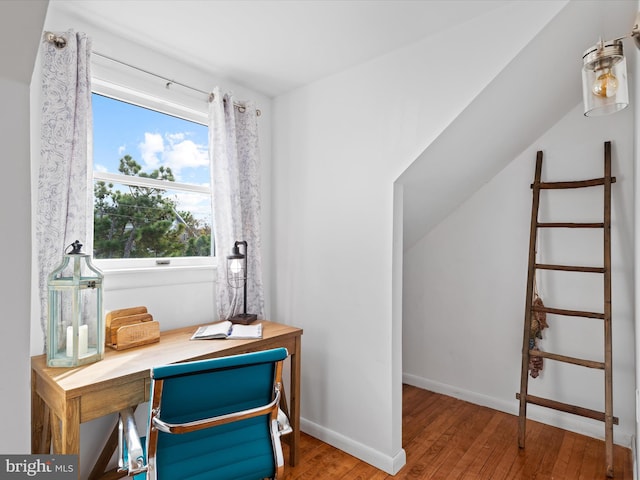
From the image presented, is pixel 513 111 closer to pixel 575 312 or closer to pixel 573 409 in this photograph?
pixel 575 312

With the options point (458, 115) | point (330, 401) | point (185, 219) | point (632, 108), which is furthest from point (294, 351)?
point (632, 108)

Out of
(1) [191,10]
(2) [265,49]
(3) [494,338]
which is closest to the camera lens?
(1) [191,10]

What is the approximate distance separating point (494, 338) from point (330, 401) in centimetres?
141

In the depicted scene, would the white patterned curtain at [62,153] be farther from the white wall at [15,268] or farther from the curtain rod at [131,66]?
the white wall at [15,268]

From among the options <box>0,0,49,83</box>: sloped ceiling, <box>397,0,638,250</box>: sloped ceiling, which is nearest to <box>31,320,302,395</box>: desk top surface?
<box>0,0,49,83</box>: sloped ceiling

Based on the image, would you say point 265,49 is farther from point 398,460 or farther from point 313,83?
point 398,460

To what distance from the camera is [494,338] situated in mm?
2807

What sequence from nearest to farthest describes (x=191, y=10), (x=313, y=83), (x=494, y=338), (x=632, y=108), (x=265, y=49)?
(x=191, y=10) → (x=265, y=49) → (x=632, y=108) → (x=313, y=83) → (x=494, y=338)

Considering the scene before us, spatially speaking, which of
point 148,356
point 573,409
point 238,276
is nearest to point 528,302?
point 573,409

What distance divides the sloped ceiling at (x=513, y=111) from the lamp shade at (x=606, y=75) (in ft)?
2.17

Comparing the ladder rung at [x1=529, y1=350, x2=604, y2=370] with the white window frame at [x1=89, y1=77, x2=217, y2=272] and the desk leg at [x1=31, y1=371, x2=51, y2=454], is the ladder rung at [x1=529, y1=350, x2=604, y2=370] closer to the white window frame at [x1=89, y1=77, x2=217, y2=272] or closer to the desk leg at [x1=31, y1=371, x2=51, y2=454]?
the white window frame at [x1=89, y1=77, x2=217, y2=272]

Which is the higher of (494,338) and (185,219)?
(185,219)

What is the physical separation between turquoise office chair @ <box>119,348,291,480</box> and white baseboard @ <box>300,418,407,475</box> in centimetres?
92

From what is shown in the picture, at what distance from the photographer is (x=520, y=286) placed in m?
A: 2.68
